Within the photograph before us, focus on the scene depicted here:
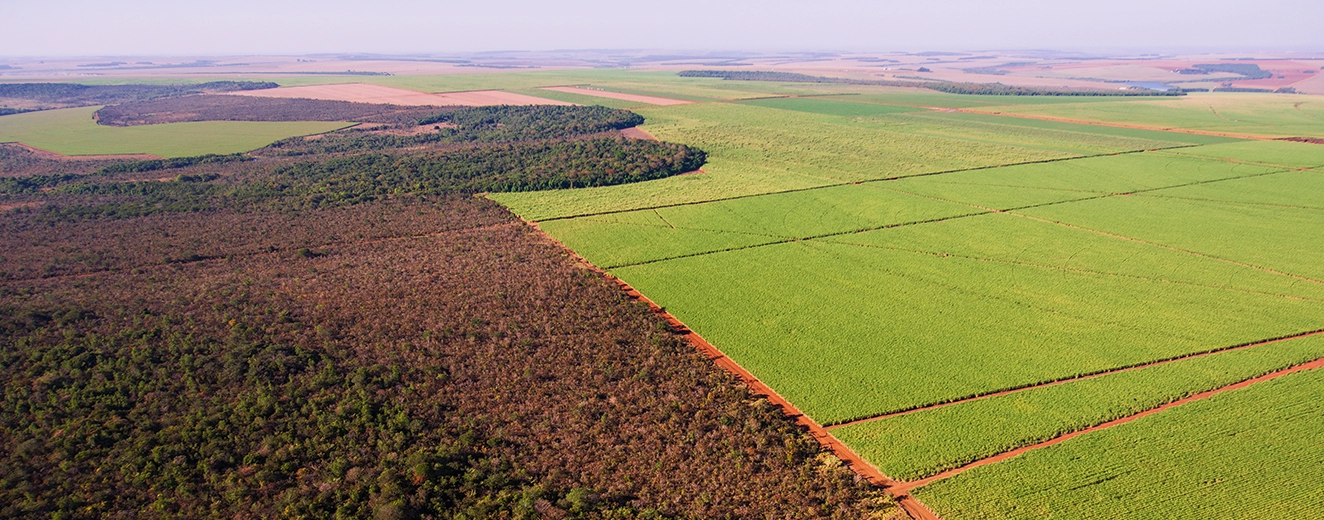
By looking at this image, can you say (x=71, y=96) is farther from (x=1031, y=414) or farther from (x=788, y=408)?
(x=1031, y=414)

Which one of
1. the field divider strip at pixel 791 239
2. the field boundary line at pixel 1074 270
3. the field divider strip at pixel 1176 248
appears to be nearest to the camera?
the field boundary line at pixel 1074 270

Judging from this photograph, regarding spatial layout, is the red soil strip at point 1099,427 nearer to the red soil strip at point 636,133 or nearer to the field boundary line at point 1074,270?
the field boundary line at point 1074,270

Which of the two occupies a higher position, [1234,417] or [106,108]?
[106,108]

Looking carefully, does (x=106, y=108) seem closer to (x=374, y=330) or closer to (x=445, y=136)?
(x=445, y=136)

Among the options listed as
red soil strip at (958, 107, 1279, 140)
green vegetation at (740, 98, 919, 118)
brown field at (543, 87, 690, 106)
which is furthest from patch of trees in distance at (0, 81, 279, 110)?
red soil strip at (958, 107, 1279, 140)

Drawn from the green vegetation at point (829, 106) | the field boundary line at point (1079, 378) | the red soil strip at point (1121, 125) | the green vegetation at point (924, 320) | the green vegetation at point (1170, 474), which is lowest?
the green vegetation at point (1170, 474)

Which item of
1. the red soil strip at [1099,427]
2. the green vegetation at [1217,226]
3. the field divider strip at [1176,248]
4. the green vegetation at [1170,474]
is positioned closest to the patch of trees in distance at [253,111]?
the field divider strip at [1176,248]

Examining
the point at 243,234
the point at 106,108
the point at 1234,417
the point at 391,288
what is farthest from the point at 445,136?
the point at 1234,417
